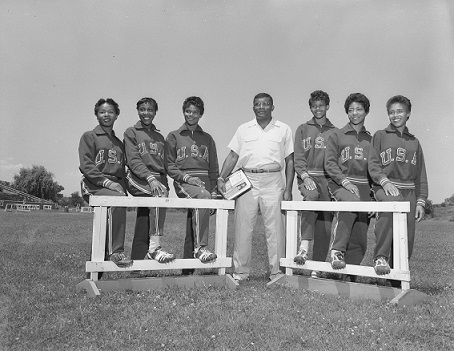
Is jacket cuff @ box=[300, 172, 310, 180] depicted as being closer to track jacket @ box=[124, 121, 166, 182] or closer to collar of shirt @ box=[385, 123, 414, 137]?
collar of shirt @ box=[385, 123, 414, 137]

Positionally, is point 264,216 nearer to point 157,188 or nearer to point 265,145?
point 265,145

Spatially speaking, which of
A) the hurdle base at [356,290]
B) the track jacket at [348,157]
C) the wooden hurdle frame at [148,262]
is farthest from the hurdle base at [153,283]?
the track jacket at [348,157]

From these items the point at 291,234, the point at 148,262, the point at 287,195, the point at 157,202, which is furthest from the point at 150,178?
the point at 291,234

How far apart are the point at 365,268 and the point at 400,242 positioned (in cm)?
54

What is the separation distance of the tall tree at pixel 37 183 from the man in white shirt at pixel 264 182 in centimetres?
10907

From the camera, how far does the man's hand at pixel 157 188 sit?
20.6 ft

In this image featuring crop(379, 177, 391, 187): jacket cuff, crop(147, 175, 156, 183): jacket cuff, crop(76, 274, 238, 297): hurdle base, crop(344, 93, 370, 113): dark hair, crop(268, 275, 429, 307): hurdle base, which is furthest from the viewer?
crop(344, 93, 370, 113): dark hair

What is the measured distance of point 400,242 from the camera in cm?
568

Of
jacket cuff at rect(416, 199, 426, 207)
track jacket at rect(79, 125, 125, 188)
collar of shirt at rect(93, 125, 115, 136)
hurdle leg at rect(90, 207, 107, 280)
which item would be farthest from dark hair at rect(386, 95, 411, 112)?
→ hurdle leg at rect(90, 207, 107, 280)

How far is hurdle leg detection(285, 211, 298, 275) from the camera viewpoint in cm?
666

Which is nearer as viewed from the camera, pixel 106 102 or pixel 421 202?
pixel 421 202

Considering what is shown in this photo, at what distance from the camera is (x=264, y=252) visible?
475 inches

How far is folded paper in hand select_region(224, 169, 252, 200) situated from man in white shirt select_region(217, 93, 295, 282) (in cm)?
11

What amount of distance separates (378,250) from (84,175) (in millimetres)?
3991
